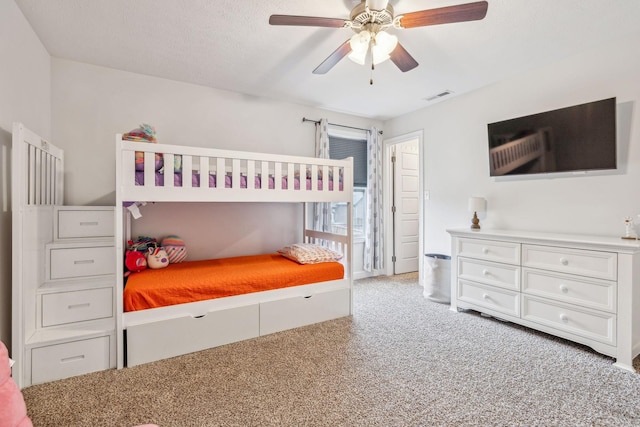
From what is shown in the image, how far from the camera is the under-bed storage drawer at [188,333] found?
80.2 inches

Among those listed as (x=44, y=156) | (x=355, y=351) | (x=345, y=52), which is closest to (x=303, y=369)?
(x=355, y=351)

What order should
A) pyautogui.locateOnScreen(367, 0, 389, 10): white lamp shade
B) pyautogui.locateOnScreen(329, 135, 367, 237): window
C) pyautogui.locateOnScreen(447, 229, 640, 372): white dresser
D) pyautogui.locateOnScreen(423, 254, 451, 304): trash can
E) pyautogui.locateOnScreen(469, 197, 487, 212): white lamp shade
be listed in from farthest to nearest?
pyautogui.locateOnScreen(329, 135, 367, 237): window, pyautogui.locateOnScreen(423, 254, 451, 304): trash can, pyautogui.locateOnScreen(469, 197, 487, 212): white lamp shade, pyautogui.locateOnScreen(447, 229, 640, 372): white dresser, pyautogui.locateOnScreen(367, 0, 389, 10): white lamp shade

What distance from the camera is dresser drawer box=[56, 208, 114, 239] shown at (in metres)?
2.31

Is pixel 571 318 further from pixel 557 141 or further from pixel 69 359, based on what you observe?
pixel 69 359

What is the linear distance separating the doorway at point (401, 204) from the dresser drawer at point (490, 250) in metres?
1.58

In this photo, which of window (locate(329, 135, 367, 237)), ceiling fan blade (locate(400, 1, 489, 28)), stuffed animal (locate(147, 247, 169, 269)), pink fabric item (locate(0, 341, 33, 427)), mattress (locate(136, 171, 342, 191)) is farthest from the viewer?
window (locate(329, 135, 367, 237))

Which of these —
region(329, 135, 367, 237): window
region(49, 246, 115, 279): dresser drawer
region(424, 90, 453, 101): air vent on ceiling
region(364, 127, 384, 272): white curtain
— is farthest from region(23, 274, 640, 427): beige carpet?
region(424, 90, 453, 101): air vent on ceiling

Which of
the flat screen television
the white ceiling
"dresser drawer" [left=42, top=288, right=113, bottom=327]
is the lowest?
"dresser drawer" [left=42, top=288, right=113, bottom=327]

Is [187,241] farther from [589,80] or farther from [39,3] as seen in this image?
[589,80]

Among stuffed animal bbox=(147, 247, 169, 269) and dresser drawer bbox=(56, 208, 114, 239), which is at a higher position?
dresser drawer bbox=(56, 208, 114, 239)

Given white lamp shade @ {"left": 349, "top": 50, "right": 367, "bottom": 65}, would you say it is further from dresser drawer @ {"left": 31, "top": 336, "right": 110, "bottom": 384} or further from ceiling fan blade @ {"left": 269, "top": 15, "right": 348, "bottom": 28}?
dresser drawer @ {"left": 31, "top": 336, "right": 110, "bottom": 384}

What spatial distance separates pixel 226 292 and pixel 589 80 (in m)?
3.54

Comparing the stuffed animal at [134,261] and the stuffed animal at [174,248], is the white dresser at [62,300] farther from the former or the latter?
the stuffed animal at [174,248]

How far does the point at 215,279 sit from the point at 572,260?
278 cm
